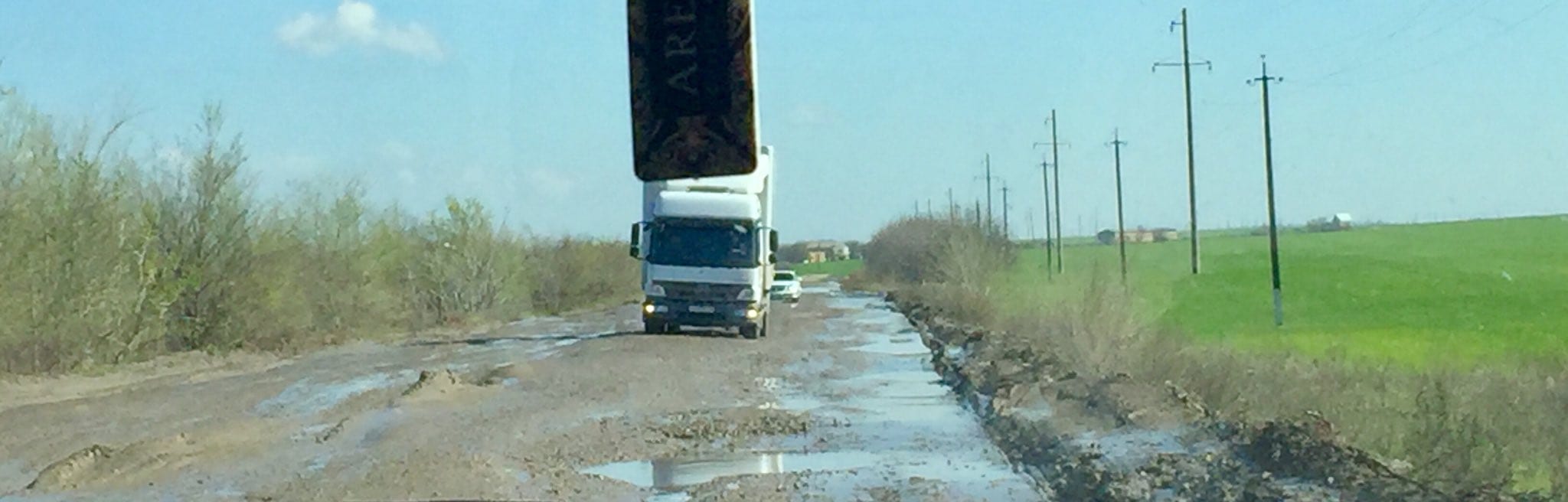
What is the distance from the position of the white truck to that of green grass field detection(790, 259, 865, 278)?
109612 millimetres

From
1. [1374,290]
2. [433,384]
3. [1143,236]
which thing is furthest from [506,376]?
[1143,236]

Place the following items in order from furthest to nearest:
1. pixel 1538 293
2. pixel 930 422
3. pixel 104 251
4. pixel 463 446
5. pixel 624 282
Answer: pixel 624 282, pixel 1538 293, pixel 104 251, pixel 930 422, pixel 463 446

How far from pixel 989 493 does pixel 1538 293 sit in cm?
3671

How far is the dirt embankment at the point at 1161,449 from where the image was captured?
12.0 metres

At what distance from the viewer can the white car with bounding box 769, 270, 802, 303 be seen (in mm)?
73875

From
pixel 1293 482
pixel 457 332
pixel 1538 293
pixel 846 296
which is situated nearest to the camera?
pixel 1293 482

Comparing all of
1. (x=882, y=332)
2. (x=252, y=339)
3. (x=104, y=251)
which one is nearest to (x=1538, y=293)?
(x=882, y=332)

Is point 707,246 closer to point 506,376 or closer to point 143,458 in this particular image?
Result: point 506,376

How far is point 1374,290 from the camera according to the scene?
5547 centimetres

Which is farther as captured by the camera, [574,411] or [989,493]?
[574,411]

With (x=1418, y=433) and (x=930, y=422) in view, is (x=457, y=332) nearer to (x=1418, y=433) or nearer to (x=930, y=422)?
(x=930, y=422)

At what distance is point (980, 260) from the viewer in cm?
7094

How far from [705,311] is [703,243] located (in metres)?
1.74

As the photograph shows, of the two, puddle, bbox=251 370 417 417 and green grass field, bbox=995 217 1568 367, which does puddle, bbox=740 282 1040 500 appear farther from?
puddle, bbox=251 370 417 417
